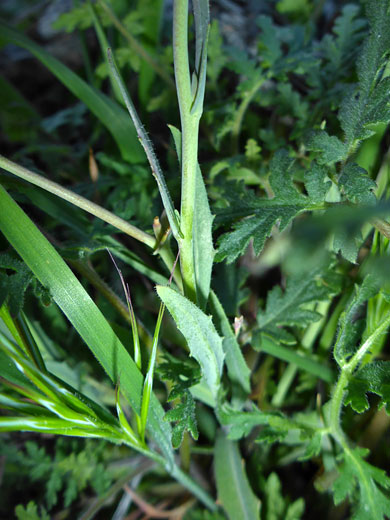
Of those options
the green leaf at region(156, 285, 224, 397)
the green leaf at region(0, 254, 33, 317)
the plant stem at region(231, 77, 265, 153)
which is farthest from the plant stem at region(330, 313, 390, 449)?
the plant stem at region(231, 77, 265, 153)

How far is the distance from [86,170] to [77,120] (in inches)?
8.6

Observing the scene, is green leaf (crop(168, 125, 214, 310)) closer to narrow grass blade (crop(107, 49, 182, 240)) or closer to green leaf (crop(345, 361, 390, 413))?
narrow grass blade (crop(107, 49, 182, 240))

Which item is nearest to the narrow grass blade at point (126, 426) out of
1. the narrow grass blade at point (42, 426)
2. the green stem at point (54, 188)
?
the narrow grass blade at point (42, 426)

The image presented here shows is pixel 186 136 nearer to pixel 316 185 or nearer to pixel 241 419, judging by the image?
pixel 316 185

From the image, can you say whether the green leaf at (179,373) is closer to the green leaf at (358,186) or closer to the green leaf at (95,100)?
the green leaf at (358,186)

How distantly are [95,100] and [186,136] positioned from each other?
747 millimetres

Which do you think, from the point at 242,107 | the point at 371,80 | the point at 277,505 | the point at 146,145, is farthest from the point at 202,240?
the point at 277,505

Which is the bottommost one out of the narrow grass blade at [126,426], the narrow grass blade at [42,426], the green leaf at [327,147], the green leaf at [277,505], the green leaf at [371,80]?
the green leaf at [277,505]

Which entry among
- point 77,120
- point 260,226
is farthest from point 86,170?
point 260,226

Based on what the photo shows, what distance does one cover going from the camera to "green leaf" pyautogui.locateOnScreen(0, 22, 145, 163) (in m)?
1.38

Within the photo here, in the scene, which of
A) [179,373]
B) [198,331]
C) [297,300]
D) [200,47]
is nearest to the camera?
[200,47]

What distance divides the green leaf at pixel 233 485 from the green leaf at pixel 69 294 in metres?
0.41

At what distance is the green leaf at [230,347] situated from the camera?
40.7 inches

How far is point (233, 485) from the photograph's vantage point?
1.25 metres
